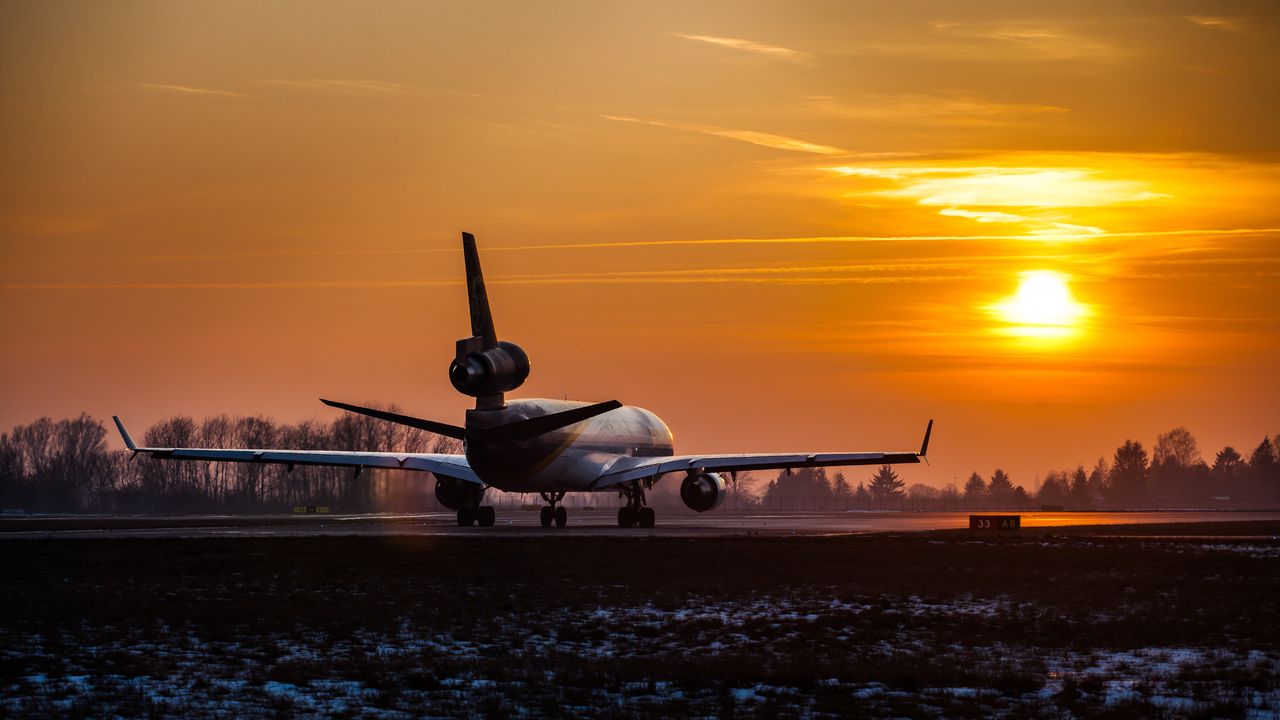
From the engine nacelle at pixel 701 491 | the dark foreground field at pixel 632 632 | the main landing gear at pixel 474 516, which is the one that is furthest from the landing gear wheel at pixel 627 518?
the dark foreground field at pixel 632 632

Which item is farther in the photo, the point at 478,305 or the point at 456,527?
the point at 456,527

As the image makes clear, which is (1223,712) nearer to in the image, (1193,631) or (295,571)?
(1193,631)

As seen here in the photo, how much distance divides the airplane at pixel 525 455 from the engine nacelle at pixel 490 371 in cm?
3

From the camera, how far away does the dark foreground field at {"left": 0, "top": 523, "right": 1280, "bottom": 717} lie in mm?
18766

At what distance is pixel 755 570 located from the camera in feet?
118

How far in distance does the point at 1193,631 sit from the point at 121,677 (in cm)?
1696

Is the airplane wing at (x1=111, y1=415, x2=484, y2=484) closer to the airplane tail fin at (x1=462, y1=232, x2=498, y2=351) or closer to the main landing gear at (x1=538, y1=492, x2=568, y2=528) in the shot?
the main landing gear at (x1=538, y1=492, x2=568, y2=528)

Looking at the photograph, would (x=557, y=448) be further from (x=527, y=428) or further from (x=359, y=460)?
(x=359, y=460)

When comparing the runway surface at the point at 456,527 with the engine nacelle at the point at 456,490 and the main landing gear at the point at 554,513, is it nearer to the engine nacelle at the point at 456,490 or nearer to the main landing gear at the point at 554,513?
the main landing gear at the point at 554,513

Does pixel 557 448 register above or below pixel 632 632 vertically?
above

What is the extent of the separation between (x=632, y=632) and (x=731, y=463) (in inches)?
1547

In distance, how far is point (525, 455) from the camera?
58.8m

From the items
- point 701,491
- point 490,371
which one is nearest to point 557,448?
point 701,491

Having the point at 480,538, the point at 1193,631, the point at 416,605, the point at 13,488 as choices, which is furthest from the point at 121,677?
the point at 13,488
